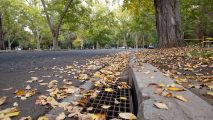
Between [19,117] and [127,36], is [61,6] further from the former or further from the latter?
[127,36]

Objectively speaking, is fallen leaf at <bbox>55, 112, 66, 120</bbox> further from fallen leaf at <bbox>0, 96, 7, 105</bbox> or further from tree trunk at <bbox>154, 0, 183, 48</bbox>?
tree trunk at <bbox>154, 0, 183, 48</bbox>

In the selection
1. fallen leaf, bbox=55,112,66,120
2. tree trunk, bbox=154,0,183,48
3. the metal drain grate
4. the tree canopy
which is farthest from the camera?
the tree canopy

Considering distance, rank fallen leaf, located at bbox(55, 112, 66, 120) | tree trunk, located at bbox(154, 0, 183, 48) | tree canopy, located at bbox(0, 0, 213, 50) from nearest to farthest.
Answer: fallen leaf, located at bbox(55, 112, 66, 120) → tree trunk, located at bbox(154, 0, 183, 48) → tree canopy, located at bbox(0, 0, 213, 50)

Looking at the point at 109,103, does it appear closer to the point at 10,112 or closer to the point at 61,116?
the point at 61,116

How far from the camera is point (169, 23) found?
1144 centimetres

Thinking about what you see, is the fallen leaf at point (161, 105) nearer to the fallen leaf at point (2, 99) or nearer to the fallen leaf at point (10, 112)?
the fallen leaf at point (10, 112)

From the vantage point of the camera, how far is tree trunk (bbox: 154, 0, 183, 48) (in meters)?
11.5

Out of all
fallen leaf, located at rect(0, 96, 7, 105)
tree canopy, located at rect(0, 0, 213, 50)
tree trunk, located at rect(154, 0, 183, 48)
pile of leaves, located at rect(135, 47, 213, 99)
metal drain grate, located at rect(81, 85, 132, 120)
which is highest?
tree canopy, located at rect(0, 0, 213, 50)

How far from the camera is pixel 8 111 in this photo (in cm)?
237

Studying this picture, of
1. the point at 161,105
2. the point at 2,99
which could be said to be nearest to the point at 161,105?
the point at 161,105

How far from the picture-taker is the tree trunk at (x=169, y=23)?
11.5 meters

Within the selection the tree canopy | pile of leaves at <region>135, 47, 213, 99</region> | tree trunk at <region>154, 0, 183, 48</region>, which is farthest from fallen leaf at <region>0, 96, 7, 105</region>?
the tree canopy

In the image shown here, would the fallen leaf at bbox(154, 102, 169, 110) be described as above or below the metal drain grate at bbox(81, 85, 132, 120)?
above

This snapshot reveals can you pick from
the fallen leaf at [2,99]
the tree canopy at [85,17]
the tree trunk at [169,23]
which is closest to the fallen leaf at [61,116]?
the fallen leaf at [2,99]
